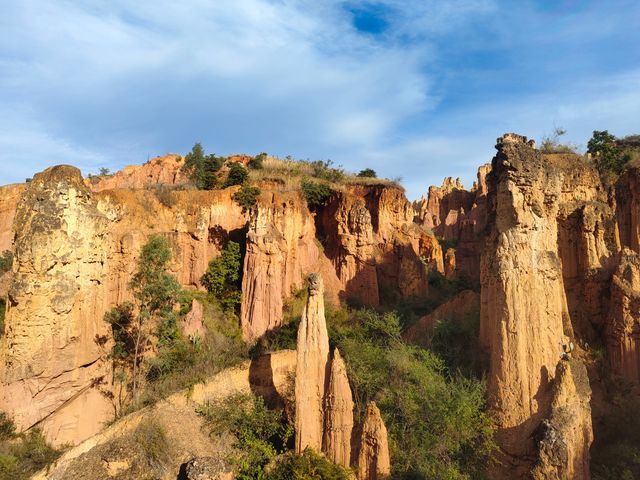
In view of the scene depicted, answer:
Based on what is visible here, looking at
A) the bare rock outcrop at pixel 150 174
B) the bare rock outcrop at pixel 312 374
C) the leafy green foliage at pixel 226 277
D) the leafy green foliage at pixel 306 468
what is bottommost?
the leafy green foliage at pixel 306 468

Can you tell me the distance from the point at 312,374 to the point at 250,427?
9.29 ft

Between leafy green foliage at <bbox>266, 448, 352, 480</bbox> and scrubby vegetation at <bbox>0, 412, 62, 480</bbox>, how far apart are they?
630cm

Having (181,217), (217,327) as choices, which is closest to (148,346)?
(217,327)

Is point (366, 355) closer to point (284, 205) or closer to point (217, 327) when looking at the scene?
point (217, 327)

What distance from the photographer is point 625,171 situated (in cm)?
2181

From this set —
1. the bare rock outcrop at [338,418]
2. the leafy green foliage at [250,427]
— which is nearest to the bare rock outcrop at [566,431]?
the bare rock outcrop at [338,418]

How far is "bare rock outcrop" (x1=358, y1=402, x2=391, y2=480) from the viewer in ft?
44.4

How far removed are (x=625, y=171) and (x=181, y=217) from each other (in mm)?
19476

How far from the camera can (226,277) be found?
23.6m

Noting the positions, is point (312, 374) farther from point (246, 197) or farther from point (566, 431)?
point (246, 197)

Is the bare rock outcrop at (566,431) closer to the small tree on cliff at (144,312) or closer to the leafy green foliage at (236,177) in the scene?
the small tree on cliff at (144,312)

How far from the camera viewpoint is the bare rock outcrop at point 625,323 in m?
16.7

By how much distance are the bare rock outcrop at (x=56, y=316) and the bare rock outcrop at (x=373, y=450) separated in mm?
9168

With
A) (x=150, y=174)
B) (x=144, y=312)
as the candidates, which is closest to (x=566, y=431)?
(x=144, y=312)
